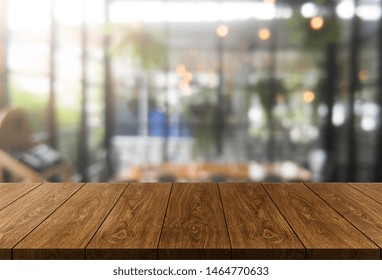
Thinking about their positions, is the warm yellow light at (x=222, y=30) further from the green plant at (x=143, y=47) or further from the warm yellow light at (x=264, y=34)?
the green plant at (x=143, y=47)

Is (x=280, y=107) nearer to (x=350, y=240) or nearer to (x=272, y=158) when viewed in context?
(x=272, y=158)

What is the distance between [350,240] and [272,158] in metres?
5.89

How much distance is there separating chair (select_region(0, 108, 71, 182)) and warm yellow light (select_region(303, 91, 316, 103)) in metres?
3.39

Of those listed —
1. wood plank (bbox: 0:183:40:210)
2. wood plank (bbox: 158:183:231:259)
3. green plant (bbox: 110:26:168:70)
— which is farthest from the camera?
green plant (bbox: 110:26:168:70)

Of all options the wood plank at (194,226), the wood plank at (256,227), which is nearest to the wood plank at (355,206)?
the wood plank at (256,227)

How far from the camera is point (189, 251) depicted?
3.94 feet

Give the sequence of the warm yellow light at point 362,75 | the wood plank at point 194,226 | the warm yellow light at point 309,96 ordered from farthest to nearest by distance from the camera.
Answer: the warm yellow light at point 309,96
the warm yellow light at point 362,75
the wood plank at point 194,226

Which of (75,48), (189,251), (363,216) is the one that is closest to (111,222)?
(189,251)

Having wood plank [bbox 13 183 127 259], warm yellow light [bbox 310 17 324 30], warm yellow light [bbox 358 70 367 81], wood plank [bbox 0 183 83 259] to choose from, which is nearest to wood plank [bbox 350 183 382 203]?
wood plank [bbox 13 183 127 259]

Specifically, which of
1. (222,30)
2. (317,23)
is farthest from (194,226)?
(222,30)

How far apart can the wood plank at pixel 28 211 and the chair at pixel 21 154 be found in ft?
8.12

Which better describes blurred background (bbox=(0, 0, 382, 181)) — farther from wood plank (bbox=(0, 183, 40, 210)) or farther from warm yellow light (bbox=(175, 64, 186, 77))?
wood plank (bbox=(0, 183, 40, 210))

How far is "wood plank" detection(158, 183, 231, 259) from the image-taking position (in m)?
1.20

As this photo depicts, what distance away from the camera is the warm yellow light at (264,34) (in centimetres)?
712
